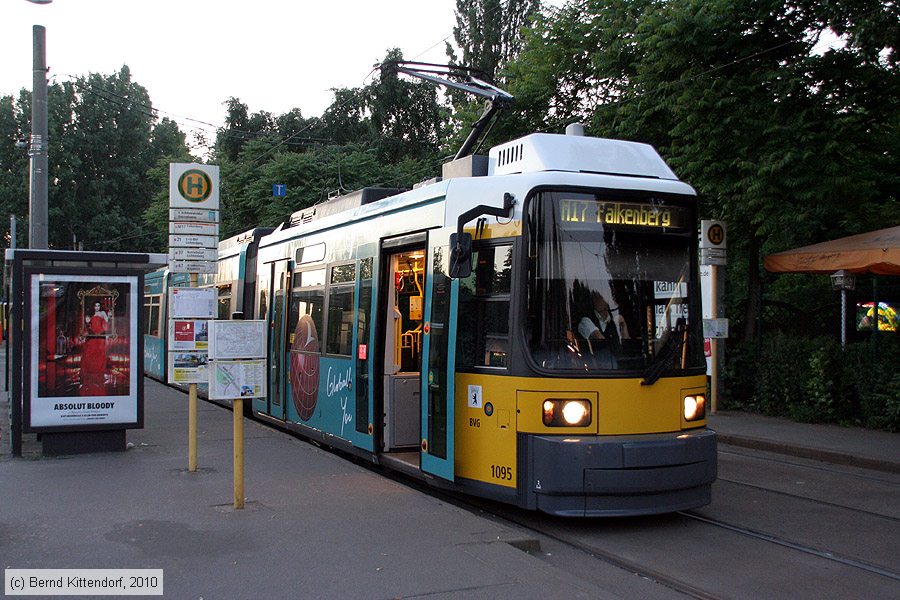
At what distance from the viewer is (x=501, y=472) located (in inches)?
304

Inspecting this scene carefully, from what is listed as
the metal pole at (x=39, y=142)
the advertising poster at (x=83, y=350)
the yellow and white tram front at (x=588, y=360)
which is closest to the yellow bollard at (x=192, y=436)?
the advertising poster at (x=83, y=350)

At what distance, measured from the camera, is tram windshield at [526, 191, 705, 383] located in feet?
24.7

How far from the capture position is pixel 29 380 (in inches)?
423

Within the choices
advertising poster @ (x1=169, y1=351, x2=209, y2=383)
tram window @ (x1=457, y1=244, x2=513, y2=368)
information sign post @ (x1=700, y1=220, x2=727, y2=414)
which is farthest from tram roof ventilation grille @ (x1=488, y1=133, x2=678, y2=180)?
information sign post @ (x1=700, y1=220, x2=727, y2=414)

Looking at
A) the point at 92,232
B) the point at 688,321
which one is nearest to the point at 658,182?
the point at 688,321

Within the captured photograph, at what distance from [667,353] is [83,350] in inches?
292

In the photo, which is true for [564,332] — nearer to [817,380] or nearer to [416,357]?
[416,357]

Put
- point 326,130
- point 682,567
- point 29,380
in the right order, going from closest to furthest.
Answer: point 682,567, point 29,380, point 326,130

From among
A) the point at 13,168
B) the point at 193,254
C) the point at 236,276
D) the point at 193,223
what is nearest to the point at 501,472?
the point at 193,254

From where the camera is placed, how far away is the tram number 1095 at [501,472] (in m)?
7.63

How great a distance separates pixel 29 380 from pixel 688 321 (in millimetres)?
7795

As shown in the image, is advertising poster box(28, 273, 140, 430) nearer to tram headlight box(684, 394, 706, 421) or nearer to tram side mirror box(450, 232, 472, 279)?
tram side mirror box(450, 232, 472, 279)

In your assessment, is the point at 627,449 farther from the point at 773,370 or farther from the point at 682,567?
the point at 773,370

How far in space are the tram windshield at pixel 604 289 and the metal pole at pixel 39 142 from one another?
9.79m
